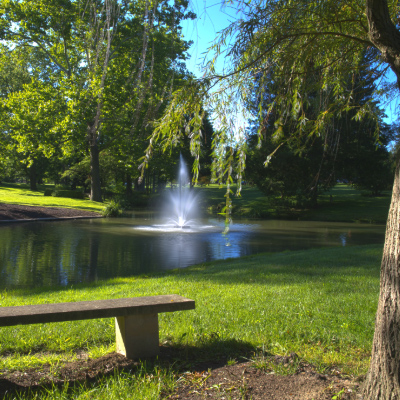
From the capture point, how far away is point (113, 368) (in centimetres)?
332

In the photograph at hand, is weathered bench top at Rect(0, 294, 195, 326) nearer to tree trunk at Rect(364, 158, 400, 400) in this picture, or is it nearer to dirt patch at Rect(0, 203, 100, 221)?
tree trunk at Rect(364, 158, 400, 400)

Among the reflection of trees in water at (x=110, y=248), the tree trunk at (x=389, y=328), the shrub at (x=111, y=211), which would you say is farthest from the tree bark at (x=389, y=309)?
the shrub at (x=111, y=211)

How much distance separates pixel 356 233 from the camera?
20.3 metres

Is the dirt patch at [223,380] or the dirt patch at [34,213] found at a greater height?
the dirt patch at [223,380]

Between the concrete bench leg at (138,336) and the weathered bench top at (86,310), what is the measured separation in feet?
0.46

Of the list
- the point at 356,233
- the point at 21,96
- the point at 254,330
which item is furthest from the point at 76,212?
the point at 254,330

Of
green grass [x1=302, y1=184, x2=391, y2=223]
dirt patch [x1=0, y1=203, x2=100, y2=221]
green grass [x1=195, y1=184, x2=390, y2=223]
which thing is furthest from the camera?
green grass [x1=195, y1=184, x2=390, y2=223]

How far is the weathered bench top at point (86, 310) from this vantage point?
127 inches

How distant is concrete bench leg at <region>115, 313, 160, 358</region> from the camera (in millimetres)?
3586

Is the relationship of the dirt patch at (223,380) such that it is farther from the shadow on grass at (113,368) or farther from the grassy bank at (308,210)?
the grassy bank at (308,210)

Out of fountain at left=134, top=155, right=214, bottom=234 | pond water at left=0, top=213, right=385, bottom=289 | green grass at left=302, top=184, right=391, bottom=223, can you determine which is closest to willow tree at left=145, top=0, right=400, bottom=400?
pond water at left=0, top=213, right=385, bottom=289

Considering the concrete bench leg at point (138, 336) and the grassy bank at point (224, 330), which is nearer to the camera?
the grassy bank at point (224, 330)

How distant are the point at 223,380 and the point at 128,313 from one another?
3.19 feet

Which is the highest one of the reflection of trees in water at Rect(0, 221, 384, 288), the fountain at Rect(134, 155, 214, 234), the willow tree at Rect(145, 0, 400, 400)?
the willow tree at Rect(145, 0, 400, 400)
